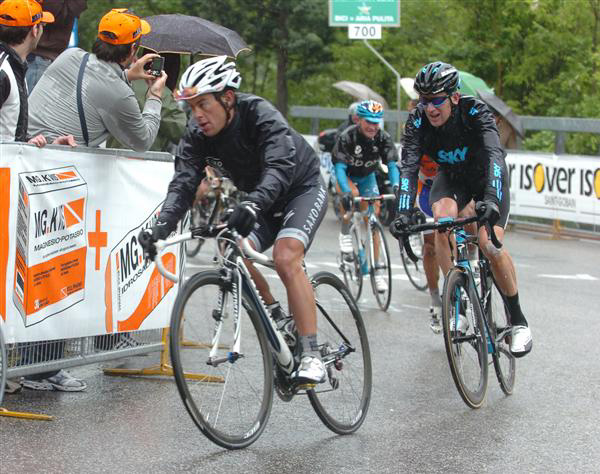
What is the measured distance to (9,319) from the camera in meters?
6.71

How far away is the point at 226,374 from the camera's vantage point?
19.7 feet

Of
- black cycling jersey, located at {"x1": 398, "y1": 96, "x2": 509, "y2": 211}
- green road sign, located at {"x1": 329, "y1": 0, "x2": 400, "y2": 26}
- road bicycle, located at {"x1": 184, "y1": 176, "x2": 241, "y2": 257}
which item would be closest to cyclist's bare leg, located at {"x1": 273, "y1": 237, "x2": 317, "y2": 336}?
black cycling jersey, located at {"x1": 398, "y1": 96, "x2": 509, "y2": 211}

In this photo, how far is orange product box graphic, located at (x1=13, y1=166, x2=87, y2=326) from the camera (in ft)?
22.2

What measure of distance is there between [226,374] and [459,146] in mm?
2567

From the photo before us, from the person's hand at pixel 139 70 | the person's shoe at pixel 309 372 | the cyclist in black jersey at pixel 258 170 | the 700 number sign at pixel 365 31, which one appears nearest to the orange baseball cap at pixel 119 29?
the person's hand at pixel 139 70

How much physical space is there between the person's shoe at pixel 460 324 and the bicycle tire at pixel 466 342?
0.06 ft

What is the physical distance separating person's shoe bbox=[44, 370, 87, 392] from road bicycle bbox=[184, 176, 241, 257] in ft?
24.7

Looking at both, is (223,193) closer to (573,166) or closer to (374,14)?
(573,166)

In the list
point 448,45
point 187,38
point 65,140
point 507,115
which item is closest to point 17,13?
point 65,140

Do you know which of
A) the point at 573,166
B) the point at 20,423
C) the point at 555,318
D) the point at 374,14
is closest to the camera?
the point at 20,423

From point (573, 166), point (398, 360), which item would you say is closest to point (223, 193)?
point (573, 166)

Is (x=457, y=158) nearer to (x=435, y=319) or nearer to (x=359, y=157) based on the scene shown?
(x=435, y=319)

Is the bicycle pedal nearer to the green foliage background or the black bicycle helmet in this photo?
the black bicycle helmet

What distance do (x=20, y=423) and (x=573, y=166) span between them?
13.1 metres
